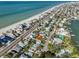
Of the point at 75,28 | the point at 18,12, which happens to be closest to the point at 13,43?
the point at 18,12

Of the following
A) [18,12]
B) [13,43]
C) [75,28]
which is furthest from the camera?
[75,28]

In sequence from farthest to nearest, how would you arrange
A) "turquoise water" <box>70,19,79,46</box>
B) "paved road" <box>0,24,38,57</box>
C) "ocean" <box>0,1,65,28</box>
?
1. "turquoise water" <box>70,19,79,46</box>
2. "ocean" <box>0,1,65,28</box>
3. "paved road" <box>0,24,38,57</box>

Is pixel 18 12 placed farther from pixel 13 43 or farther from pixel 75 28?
pixel 75 28

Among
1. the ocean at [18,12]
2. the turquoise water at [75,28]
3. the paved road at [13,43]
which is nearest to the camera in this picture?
the paved road at [13,43]

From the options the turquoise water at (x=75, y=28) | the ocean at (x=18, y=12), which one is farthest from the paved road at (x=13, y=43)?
the turquoise water at (x=75, y=28)

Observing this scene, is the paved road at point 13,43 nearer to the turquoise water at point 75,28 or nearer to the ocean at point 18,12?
the ocean at point 18,12

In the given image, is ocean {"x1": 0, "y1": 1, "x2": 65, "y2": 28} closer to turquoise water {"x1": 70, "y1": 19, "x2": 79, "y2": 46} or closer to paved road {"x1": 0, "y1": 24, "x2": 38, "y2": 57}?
paved road {"x1": 0, "y1": 24, "x2": 38, "y2": 57}

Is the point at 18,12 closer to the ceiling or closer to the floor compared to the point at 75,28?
closer to the ceiling

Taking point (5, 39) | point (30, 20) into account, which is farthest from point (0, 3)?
point (30, 20)

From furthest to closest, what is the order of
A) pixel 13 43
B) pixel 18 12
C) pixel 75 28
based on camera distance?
pixel 75 28 < pixel 18 12 < pixel 13 43

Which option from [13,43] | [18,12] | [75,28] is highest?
[18,12]

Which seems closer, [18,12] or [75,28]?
[18,12]

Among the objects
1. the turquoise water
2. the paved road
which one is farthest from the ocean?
the turquoise water
